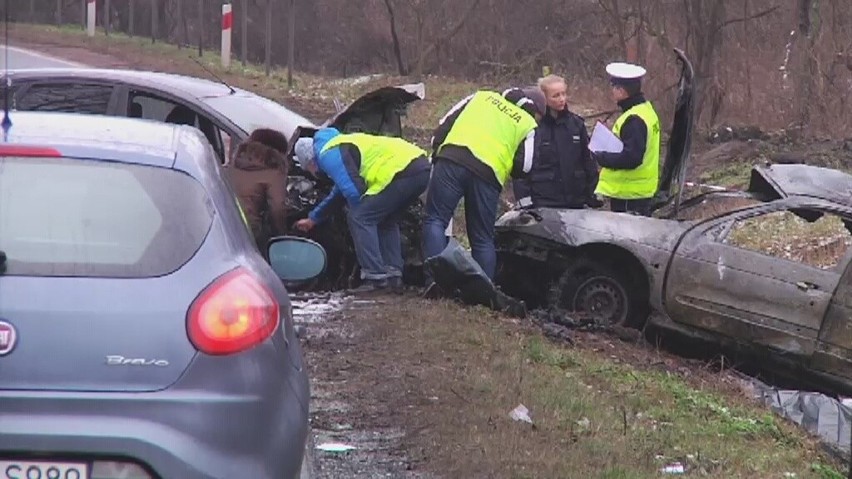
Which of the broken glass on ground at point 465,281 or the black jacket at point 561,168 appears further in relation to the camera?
the black jacket at point 561,168

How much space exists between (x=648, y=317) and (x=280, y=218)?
257cm

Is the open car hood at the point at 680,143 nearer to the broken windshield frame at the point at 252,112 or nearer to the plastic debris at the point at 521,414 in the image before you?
the broken windshield frame at the point at 252,112

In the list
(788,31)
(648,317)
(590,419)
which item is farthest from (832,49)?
(590,419)

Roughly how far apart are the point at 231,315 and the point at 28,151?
0.76 meters

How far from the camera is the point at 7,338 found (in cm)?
355

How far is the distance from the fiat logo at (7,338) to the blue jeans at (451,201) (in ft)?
18.9

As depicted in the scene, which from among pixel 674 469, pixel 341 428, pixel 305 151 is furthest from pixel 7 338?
pixel 305 151

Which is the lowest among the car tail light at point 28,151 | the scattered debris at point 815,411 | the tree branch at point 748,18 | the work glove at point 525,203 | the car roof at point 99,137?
the scattered debris at point 815,411

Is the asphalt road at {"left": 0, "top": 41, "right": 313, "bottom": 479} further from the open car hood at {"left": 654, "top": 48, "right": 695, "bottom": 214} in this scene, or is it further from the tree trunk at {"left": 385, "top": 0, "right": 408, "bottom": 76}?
the open car hood at {"left": 654, "top": 48, "right": 695, "bottom": 214}

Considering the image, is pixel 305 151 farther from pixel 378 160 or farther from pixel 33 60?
pixel 33 60

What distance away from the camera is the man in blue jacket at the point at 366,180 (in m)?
8.99

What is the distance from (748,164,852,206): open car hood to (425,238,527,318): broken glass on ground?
6.13 ft

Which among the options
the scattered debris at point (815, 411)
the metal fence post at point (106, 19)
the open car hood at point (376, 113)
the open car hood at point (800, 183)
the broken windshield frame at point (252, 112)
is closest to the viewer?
the scattered debris at point (815, 411)


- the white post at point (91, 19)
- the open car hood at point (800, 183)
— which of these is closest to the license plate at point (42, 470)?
the open car hood at point (800, 183)
